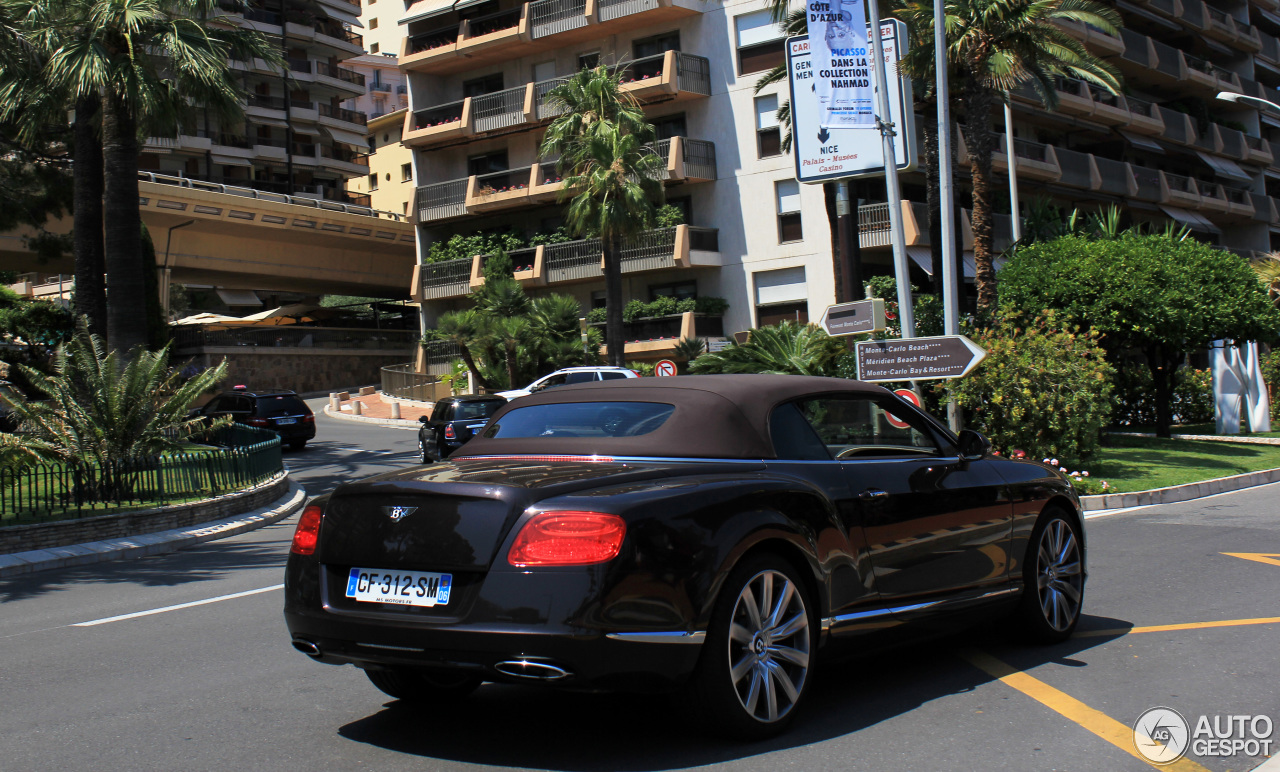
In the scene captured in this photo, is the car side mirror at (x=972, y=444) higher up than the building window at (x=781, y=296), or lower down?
lower down

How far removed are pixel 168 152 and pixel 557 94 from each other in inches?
1759

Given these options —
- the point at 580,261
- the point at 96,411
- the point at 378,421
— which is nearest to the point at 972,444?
the point at 96,411

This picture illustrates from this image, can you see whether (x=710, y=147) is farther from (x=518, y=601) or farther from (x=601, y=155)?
(x=518, y=601)

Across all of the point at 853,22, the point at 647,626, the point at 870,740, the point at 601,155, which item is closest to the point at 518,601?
the point at 647,626

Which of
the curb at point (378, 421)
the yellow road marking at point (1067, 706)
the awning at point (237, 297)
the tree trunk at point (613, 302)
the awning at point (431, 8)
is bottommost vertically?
the yellow road marking at point (1067, 706)

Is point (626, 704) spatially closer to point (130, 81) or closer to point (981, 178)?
point (130, 81)

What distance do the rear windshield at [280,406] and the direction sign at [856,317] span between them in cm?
1945

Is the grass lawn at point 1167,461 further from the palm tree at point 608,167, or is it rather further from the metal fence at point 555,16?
the metal fence at point 555,16

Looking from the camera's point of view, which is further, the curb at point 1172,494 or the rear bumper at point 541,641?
the curb at point 1172,494

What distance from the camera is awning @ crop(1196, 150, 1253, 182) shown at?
53.0m

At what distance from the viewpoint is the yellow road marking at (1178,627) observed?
6.64 metres

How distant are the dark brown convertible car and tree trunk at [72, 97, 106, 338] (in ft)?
67.5

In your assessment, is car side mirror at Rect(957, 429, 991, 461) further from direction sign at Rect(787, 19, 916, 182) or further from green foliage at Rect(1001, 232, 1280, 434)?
green foliage at Rect(1001, 232, 1280, 434)

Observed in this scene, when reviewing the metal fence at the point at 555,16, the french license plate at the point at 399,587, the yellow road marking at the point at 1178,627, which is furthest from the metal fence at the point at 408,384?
the french license plate at the point at 399,587
